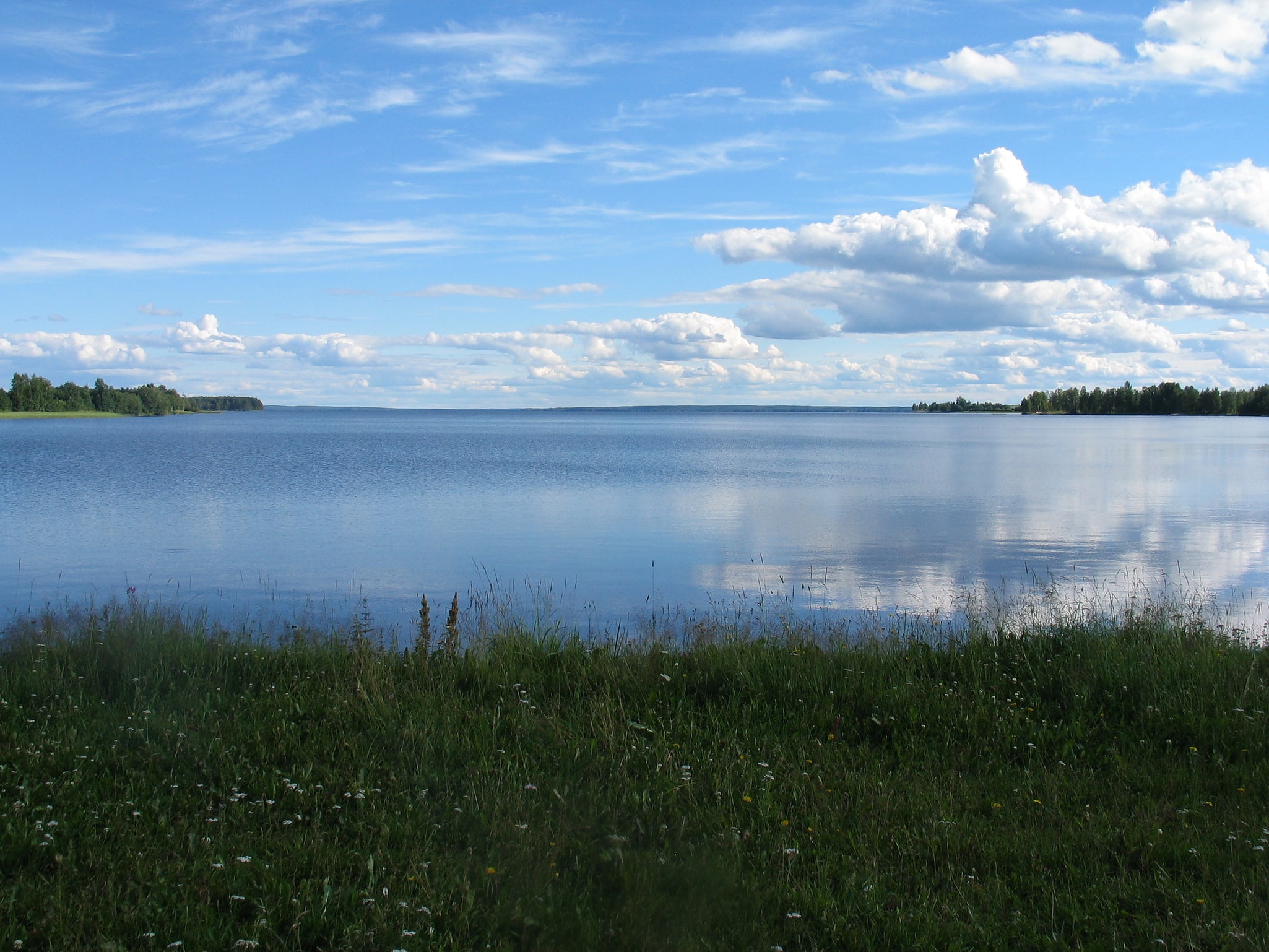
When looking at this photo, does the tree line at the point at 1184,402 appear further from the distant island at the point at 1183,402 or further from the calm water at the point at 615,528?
the calm water at the point at 615,528

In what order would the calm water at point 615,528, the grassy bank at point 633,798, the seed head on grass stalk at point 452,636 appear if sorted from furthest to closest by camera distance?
1. the calm water at point 615,528
2. the seed head on grass stalk at point 452,636
3. the grassy bank at point 633,798

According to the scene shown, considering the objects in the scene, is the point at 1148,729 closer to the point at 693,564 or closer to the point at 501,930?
the point at 501,930

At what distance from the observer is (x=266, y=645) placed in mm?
9109

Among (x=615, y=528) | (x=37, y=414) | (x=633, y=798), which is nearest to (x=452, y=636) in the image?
(x=633, y=798)

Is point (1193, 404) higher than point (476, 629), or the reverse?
point (1193, 404)

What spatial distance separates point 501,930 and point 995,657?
5647 millimetres

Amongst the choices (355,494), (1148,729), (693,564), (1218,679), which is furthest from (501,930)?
(355,494)

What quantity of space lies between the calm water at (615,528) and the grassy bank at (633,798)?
7.26m

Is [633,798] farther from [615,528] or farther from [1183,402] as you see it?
[1183,402]

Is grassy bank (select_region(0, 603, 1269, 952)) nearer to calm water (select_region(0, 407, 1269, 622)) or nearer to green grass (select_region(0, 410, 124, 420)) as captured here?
calm water (select_region(0, 407, 1269, 622))

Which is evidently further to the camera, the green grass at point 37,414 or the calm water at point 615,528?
the green grass at point 37,414

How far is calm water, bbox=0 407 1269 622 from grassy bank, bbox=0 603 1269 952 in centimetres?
726

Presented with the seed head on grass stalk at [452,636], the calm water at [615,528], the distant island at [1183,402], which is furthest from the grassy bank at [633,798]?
the distant island at [1183,402]

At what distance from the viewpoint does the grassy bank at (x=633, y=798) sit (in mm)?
4184
